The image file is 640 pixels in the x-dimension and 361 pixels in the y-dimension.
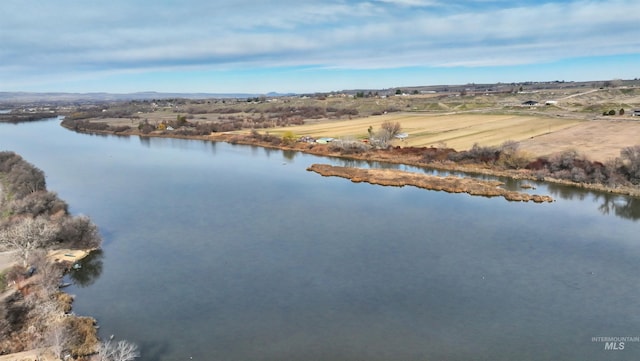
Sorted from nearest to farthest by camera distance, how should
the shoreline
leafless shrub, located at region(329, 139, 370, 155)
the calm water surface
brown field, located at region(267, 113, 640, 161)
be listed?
the calm water surface → the shoreline → brown field, located at region(267, 113, 640, 161) → leafless shrub, located at region(329, 139, 370, 155)

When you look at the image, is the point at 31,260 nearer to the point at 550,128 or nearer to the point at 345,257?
the point at 345,257

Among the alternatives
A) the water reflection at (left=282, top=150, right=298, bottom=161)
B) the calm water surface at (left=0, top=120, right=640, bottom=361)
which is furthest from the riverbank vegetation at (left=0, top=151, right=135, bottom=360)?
the water reflection at (left=282, top=150, right=298, bottom=161)

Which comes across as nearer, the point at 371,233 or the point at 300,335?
the point at 300,335

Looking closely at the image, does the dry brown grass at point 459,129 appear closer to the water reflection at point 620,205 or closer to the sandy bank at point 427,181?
the sandy bank at point 427,181

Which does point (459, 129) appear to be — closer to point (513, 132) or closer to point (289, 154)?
point (513, 132)

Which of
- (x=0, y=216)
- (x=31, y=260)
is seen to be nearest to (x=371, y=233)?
(x=31, y=260)

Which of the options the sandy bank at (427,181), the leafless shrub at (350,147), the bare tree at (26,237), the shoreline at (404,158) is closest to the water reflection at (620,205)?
the shoreline at (404,158)

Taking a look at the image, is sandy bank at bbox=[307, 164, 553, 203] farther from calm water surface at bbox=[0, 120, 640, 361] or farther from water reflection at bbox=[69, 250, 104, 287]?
water reflection at bbox=[69, 250, 104, 287]

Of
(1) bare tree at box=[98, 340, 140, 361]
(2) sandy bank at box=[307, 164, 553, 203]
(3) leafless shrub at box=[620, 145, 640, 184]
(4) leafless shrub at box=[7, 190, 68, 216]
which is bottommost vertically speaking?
(1) bare tree at box=[98, 340, 140, 361]
